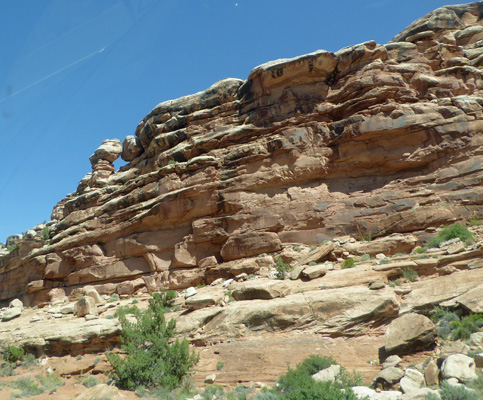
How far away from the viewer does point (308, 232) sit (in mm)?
20172

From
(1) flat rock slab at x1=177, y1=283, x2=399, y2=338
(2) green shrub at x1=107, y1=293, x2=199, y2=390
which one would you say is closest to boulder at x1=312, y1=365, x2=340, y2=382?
(1) flat rock slab at x1=177, y1=283, x2=399, y2=338

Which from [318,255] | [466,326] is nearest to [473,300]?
[466,326]

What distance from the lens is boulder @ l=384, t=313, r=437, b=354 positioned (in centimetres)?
893

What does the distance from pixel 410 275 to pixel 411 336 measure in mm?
4364

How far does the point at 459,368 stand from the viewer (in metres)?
7.06

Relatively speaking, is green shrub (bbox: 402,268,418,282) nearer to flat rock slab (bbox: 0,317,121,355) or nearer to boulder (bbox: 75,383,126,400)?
boulder (bbox: 75,383,126,400)

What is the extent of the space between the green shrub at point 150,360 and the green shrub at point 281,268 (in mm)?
5919

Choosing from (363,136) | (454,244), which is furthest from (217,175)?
(454,244)

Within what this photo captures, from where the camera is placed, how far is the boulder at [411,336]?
352 inches

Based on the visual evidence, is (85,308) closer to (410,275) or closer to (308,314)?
(308,314)

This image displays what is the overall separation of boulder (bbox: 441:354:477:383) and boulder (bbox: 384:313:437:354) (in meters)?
1.48

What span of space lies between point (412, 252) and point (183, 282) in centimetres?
1333

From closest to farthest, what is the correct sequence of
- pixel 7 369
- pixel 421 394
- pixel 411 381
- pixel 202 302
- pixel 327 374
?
pixel 421 394 → pixel 411 381 → pixel 327 374 → pixel 7 369 → pixel 202 302

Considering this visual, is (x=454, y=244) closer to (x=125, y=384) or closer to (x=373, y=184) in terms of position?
(x=373, y=184)
